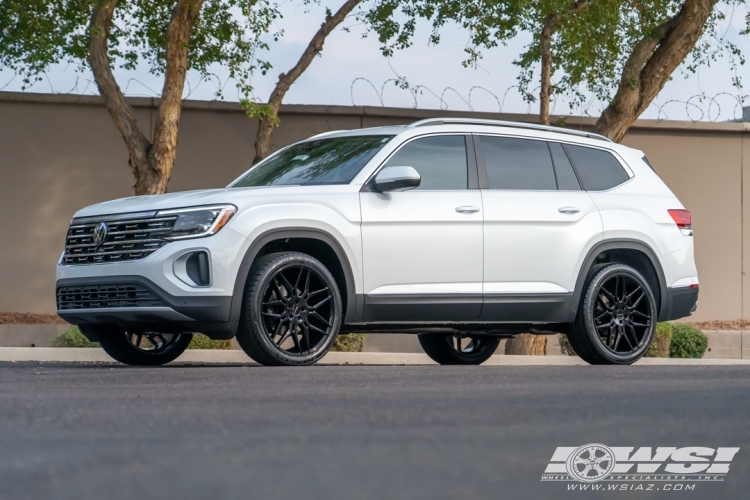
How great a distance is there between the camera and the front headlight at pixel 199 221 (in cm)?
755

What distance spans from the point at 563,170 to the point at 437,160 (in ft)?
4.09

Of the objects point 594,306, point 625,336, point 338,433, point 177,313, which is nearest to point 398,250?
point 177,313

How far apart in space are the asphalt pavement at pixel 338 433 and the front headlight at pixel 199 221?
1.60m

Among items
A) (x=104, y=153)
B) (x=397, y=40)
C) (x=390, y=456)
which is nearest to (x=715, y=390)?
(x=390, y=456)

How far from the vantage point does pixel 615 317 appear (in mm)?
9258

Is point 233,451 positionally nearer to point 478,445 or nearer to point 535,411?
point 478,445

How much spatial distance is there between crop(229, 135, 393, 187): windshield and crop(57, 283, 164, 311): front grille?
1571mm

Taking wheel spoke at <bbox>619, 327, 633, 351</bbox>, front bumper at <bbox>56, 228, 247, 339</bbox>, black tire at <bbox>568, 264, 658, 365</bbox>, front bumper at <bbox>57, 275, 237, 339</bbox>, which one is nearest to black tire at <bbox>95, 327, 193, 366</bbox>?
front bumper at <bbox>57, 275, 237, 339</bbox>

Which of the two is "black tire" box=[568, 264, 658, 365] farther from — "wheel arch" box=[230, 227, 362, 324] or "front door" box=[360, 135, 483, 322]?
"wheel arch" box=[230, 227, 362, 324]

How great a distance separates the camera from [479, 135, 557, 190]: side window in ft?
29.4

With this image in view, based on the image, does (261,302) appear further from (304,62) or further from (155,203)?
(304,62)

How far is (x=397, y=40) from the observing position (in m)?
16.1

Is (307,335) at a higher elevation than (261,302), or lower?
lower

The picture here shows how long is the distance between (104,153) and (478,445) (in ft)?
45.0
